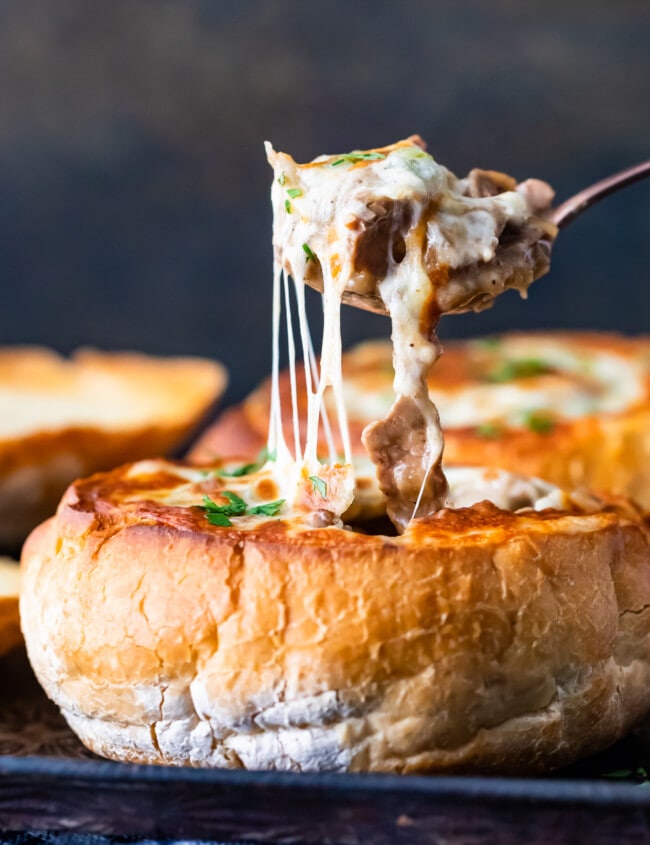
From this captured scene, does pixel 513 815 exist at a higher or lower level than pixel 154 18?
lower

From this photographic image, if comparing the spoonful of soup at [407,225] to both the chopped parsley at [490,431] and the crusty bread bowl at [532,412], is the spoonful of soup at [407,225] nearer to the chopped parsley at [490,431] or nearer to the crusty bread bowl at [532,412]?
the crusty bread bowl at [532,412]

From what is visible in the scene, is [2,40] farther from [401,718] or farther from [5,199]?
[401,718]

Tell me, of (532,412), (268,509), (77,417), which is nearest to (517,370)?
(532,412)

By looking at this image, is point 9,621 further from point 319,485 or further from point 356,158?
point 356,158

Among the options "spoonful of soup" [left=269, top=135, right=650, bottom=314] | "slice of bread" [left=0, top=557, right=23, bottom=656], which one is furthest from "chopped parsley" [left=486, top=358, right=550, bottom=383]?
"slice of bread" [left=0, top=557, right=23, bottom=656]

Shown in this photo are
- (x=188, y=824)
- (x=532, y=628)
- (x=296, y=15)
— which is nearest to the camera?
(x=188, y=824)

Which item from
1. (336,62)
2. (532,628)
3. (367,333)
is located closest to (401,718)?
(532,628)
